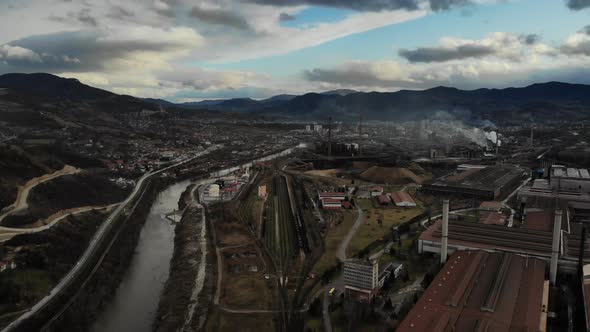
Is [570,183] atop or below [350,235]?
atop

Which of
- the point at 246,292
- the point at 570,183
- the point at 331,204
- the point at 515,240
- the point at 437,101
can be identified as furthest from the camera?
the point at 437,101

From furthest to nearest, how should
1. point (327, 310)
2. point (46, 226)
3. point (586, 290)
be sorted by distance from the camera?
point (46, 226) < point (327, 310) < point (586, 290)

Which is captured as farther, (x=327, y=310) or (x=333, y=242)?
(x=333, y=242)

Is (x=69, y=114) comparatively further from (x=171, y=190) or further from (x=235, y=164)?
(x=171, y=190)

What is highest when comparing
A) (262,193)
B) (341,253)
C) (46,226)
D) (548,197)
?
(548,197)

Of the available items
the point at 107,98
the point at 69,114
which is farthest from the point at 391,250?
the point at 107,98

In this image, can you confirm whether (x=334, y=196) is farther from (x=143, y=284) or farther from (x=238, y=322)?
(x=238, y=322)

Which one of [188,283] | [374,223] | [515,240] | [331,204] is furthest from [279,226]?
[515,240]
